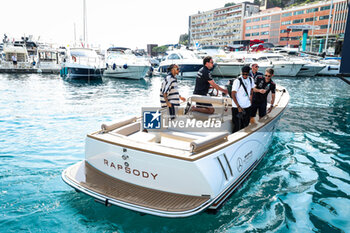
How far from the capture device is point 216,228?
320 centimetres

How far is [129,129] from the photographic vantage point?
4.19 m

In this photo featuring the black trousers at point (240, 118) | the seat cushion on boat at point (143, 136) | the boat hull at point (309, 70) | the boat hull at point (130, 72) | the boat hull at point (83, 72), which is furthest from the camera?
the boat hull at point (309, 70)

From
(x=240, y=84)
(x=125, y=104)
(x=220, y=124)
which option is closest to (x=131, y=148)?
(x=220, y=124)

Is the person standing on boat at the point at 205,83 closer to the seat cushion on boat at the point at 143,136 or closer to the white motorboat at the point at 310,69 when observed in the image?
the seat cushion on boat at the point at 143,136

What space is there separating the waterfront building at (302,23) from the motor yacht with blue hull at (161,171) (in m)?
54.9

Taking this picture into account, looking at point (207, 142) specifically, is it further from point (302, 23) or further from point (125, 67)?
point (302, 23)

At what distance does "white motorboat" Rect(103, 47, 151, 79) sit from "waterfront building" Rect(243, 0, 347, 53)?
1585 inches

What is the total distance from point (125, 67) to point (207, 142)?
23.0 meters

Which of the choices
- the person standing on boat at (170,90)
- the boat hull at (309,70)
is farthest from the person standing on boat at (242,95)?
the boat hull at (309,70)

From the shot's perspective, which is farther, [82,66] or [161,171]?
[82,66]

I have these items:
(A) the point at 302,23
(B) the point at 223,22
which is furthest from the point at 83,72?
(B) the point at 223,22

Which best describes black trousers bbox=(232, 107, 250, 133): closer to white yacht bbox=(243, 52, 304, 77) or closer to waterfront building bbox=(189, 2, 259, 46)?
white yacht bbox=(243, 52, 304, 77)

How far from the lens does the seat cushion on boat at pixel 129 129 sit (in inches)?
158

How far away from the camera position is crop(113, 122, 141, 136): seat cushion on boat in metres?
4.00
